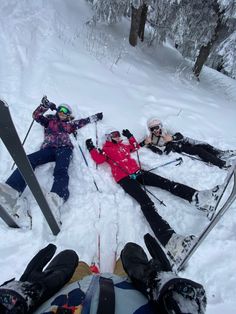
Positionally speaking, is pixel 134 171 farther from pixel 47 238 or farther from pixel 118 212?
pixel 47 238

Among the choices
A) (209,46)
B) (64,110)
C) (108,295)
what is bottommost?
(64,110)

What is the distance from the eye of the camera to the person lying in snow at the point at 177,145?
17.9 feet

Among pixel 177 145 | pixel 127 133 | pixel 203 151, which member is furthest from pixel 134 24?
pixel 203 151

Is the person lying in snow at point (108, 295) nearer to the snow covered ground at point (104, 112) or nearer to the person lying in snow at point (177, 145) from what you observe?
the snow covered ground at point (104, 112)

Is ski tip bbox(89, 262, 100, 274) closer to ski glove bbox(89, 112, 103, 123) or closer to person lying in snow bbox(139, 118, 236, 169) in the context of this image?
person lying in snow bbox(139, 118, 236, 169)

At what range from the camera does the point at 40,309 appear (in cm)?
175

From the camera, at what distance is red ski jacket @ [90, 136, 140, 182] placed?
4.72m

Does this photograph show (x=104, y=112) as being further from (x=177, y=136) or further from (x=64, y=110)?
(x=177, y=136)

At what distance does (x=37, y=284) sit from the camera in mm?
1918

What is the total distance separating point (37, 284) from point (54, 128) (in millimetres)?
3700

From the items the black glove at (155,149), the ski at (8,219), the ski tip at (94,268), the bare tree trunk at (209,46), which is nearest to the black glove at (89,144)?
the black glove at (155,149)

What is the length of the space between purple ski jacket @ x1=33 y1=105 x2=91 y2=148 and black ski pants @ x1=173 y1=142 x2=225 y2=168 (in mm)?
2213

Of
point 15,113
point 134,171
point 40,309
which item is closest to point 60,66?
point 15,113

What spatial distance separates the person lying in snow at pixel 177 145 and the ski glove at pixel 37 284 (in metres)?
3.44
